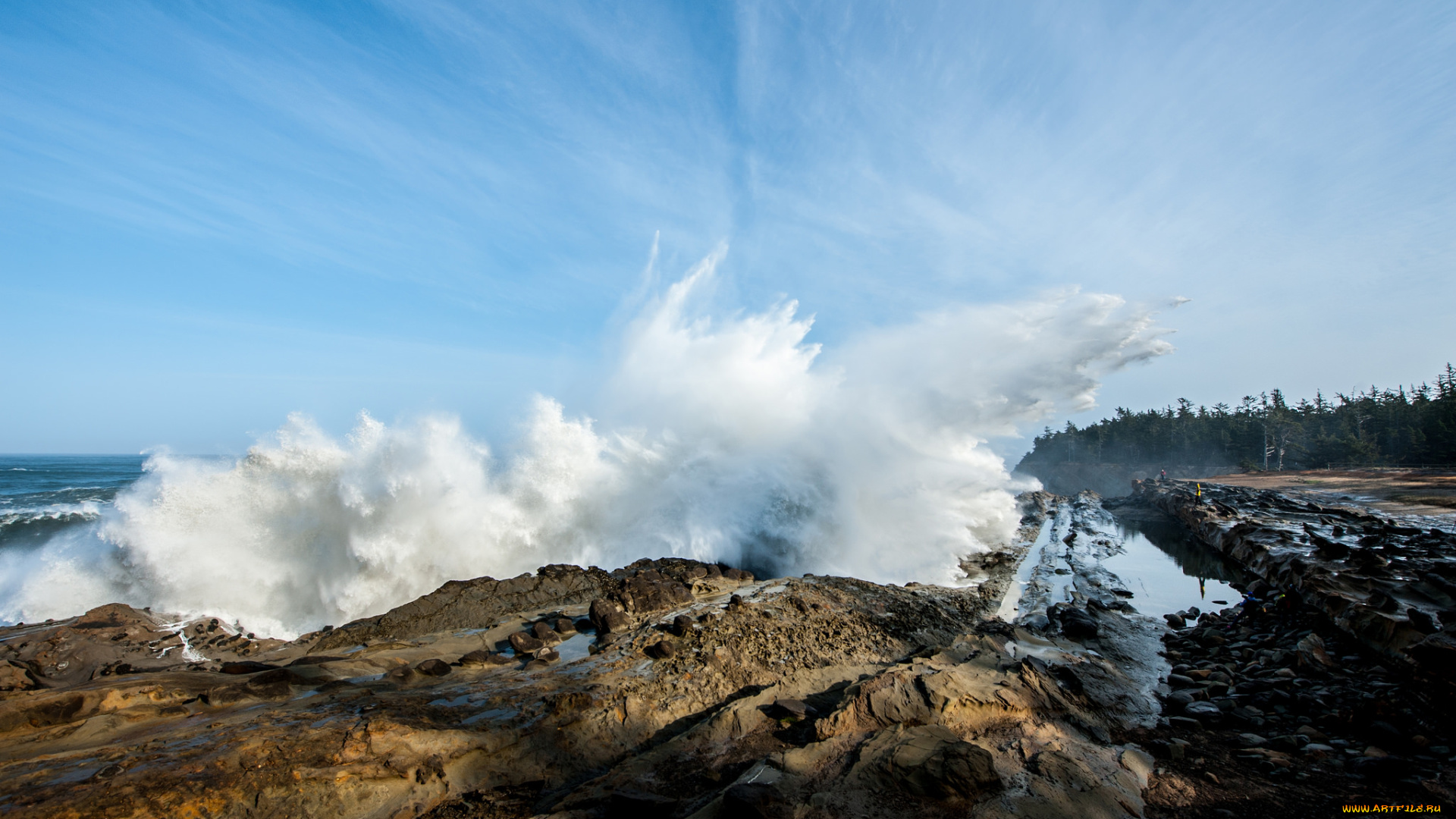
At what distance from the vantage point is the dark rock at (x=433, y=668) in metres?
8.94

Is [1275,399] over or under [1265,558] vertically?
over

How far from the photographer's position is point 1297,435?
64438 mm

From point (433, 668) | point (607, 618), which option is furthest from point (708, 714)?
point (433, 668)

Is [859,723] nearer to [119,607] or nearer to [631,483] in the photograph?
[631,483]

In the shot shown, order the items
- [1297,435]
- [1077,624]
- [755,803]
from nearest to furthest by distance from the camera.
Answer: [755,803]
[1077,624]
[1297,435]

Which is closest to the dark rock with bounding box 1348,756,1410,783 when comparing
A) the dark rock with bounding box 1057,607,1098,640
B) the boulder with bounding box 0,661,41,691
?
the dark rock with bounding box 1057,607,1098,640

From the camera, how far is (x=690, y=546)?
62.0 feet

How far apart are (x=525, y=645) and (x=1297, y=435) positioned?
89.9 meters

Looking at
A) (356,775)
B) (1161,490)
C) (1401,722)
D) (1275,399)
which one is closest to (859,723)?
(356,775)

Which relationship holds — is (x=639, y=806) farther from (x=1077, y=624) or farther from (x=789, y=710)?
(x=1077, y=624)

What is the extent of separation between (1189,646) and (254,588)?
22502 mm

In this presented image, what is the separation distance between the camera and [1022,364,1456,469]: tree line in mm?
52125

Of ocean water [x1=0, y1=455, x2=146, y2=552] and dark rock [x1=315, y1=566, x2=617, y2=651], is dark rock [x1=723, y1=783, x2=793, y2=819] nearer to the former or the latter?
dark rock [x1=315, y1=566, x2=617, y2=651]

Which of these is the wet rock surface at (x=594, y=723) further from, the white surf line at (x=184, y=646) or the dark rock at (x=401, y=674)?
the white surf line at (x=184, y=646)
